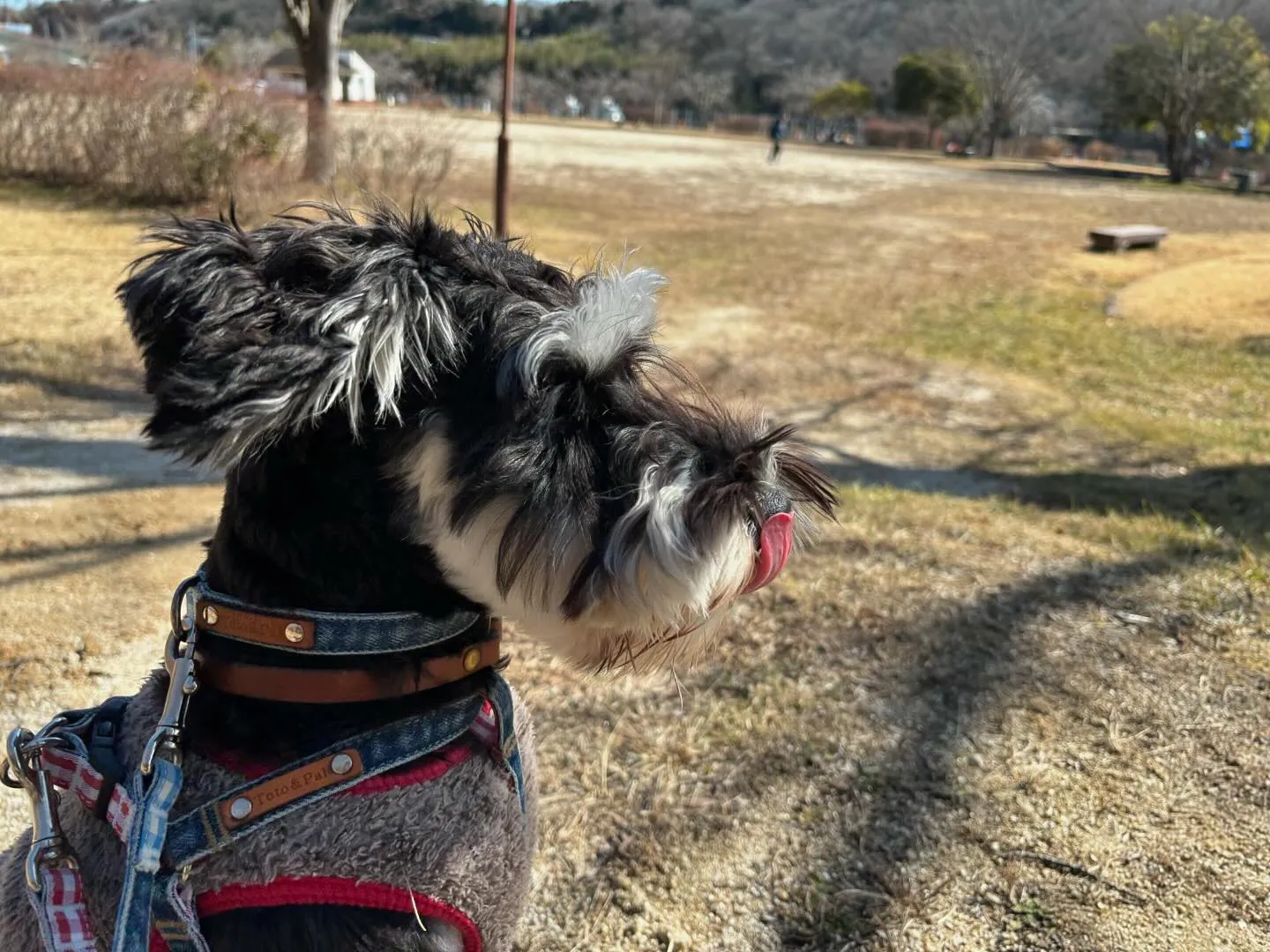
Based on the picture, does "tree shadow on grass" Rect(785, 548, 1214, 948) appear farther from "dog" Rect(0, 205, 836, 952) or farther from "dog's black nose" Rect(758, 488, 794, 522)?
"dog's black nose" Rect(758, 488, 794, 522)

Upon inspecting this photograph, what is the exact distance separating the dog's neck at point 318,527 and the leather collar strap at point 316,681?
0.32 feet

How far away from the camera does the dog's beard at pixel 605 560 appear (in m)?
1.42

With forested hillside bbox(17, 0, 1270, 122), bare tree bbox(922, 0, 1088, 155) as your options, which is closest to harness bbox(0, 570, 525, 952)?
forested hillside bbox(17, 0, 1270, 122)

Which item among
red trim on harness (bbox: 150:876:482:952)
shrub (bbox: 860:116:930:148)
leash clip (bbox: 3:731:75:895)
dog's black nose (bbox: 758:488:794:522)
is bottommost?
red trim on harness (bbox: 150:876:482:952)

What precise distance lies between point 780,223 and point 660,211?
7.62 ft

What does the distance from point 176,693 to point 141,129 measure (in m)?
14.8

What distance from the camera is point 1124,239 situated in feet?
51.7

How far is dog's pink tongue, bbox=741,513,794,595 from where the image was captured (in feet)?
4.86

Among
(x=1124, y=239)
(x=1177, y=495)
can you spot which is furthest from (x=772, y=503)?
(x=1124, y=239)

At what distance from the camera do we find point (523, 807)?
163 centimetres

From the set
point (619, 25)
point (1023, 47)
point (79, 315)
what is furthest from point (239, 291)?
point (619, 25)

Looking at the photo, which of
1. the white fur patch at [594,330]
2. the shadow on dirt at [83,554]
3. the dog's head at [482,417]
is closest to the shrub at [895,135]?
the shadow on dirt at [83,554]

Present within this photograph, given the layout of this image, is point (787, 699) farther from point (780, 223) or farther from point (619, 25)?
point (619, 25)

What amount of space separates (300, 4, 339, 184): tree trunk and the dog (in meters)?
13.4
